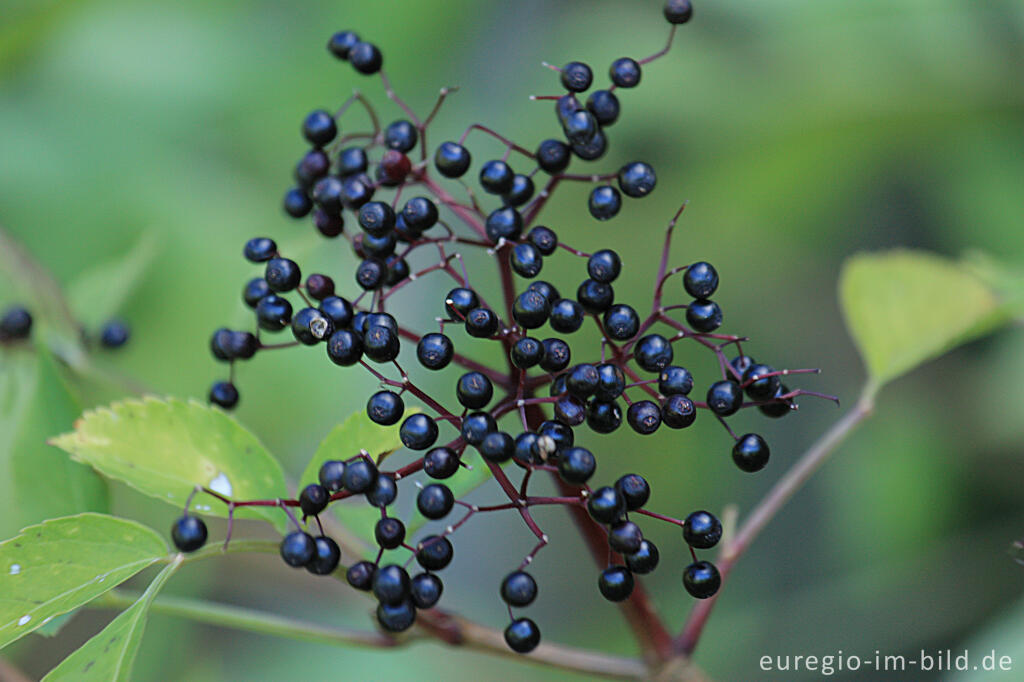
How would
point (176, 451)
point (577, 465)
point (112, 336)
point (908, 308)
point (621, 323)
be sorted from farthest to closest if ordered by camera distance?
point (112, 336) < point (908, 308) < point (176, 451) < point (621, 323) < point (577, 465)

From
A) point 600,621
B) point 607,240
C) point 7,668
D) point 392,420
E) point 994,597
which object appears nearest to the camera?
point 392,420

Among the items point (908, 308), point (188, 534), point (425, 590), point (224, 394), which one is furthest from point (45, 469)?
point (908, 308)

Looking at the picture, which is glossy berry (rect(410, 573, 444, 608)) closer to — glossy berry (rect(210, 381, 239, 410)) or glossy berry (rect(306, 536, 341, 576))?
glossy berry (rect(306, 536, 341, 576))

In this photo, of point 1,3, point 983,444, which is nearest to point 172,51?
point 1,3

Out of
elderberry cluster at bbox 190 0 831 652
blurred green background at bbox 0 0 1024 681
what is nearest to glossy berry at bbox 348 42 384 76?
elderberry cluster at bbox 190 0 831 652

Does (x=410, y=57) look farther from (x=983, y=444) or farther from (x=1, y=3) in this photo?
(x=983, y=444)

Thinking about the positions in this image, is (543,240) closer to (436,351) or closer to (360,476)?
(436,351)

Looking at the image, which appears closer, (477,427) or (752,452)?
(477,427)
